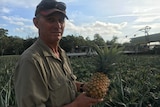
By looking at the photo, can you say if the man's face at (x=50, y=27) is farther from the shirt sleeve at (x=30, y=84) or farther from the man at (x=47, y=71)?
the shirt sleeve at (x=30, y=84)

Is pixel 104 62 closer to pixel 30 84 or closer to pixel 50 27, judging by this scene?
pixel 50 27

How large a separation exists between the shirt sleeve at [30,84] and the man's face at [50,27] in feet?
1.10

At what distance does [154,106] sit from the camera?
537 centimetres

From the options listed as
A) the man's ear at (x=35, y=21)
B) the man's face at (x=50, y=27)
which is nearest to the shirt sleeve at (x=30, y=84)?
the man's face at (x=50, y=27)

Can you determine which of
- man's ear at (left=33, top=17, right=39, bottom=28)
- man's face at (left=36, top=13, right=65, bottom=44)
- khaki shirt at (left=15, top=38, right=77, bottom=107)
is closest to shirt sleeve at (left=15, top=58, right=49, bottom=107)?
khaki shirt at (left=15, top=38, right=77, bottom=107)

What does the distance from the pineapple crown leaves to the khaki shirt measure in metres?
0.35

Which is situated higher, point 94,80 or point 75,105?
point 94,80

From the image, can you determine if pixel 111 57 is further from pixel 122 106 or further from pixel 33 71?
pixel 122 106

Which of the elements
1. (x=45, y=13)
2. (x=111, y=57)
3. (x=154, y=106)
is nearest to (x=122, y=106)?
(x=154, y=106)

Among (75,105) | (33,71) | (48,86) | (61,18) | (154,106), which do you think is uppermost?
(61,18)

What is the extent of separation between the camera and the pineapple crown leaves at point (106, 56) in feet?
8.45

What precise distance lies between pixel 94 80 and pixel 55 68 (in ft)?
1.33

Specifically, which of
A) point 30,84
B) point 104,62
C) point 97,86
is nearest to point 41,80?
point 30,84

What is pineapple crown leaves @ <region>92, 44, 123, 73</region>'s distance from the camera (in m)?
2.57
